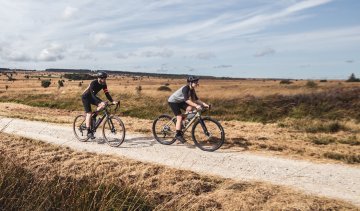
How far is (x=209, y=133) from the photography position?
12.9 meters

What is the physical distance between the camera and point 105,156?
12.2 m

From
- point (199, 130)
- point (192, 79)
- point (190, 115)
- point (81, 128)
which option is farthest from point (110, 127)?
point (192, 79)

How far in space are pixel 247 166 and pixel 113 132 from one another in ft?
17.9

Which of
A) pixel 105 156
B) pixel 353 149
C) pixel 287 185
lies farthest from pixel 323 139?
pixel 105 156

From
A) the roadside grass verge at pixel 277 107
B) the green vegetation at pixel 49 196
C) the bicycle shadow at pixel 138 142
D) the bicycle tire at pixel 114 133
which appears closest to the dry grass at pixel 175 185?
the green vegetation at pixel 49 196

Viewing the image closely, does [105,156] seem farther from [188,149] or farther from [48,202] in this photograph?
[48,202]

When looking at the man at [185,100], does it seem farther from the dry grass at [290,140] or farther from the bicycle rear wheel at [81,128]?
the bicycle rear wheel at [81,128]

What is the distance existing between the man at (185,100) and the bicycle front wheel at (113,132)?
6.66ft

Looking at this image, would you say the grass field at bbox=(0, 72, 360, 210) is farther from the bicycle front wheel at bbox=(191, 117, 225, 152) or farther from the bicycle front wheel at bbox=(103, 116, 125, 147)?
the bicycle front wheel at bbox=(103, 116, 125, 147)

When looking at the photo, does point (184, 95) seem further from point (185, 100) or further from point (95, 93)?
point (95, 93)

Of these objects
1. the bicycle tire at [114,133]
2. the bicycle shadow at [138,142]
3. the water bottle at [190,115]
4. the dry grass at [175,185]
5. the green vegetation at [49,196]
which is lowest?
the bicycle shadow at [138,142]

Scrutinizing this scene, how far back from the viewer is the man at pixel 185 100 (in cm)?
1288

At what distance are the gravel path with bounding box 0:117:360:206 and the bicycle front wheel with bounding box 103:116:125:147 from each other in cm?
23

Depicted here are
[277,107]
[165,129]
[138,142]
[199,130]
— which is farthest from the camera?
[277,107]
